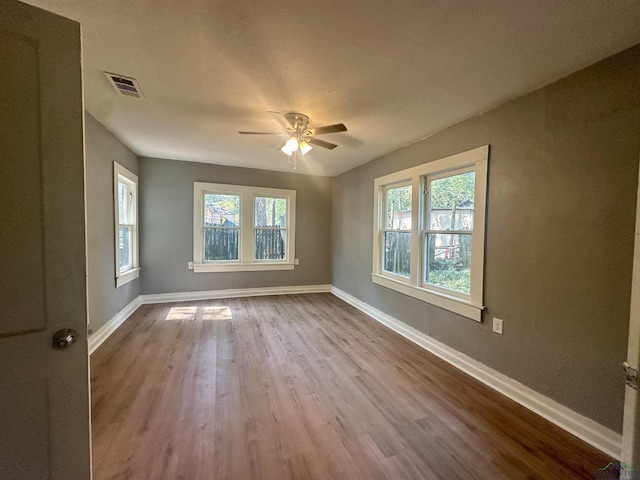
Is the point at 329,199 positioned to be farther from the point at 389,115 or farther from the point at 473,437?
the point at 473,437

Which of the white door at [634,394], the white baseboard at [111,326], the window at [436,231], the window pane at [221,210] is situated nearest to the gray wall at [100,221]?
the white baseboard at [111,326]

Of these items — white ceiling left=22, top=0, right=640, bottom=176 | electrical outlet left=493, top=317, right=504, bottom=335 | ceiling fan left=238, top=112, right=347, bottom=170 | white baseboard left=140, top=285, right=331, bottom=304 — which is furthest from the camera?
white baseboard left=140, top=285, right=331, bottom=304

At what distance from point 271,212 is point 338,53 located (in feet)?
12.1

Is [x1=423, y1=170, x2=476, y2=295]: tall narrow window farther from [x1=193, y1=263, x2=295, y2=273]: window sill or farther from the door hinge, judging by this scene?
[x1=193, y1=263, x2=295, y2=273]: window sill

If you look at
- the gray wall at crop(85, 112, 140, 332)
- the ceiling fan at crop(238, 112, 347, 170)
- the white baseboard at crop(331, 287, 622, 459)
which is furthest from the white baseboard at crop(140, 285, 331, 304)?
the ceiling fan at crop(238, 112, 347, 170)

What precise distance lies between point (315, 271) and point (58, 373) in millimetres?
4611

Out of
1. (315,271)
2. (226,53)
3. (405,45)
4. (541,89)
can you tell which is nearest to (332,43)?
(405,45)

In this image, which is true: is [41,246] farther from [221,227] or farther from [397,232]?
[221,227]

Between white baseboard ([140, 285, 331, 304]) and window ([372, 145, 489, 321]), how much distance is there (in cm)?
186

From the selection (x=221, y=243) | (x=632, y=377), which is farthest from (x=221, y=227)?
(x=632, y=377)

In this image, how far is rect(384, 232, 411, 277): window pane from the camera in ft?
11.3

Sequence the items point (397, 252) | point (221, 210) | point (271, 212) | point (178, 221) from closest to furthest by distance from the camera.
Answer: point (397, 252), point (178, 221), point (221, 210), point (271, 212)

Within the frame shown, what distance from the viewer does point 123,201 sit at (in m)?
3.83

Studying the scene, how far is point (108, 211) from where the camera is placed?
10.3ft
